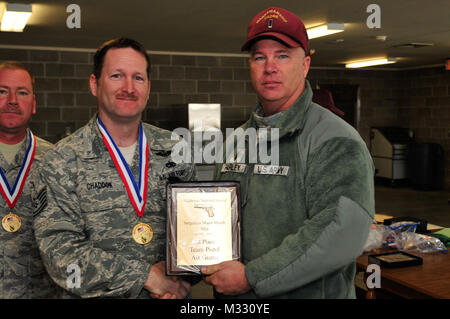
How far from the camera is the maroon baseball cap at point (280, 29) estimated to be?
162 cm

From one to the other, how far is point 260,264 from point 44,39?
6.64m

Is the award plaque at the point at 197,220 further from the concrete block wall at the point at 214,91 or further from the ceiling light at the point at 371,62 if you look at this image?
the ceiling light at the point at 371,62

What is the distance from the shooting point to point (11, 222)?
226cm

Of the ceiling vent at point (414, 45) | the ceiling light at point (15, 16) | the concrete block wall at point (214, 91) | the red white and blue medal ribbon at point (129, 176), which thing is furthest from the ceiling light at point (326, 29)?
the red white and blue medal ribbon at point (129, 176)

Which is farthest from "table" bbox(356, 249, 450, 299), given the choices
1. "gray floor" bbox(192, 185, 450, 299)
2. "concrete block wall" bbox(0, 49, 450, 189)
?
"concrete block wall" bbox(0, 49, 450, 189)

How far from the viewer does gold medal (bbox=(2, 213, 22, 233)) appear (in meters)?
2.25

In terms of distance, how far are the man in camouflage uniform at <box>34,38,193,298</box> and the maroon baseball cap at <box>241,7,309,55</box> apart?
1.58 ft

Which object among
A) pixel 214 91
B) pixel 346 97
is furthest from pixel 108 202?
pixel 346 97

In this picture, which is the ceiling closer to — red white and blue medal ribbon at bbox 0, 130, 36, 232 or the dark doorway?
the dark doorway

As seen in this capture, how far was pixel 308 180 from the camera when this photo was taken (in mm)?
1505

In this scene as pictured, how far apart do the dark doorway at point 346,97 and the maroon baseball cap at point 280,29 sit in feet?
31.5

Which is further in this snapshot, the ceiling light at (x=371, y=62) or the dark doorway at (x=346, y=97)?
the dark doorway at (x=346, y=97)

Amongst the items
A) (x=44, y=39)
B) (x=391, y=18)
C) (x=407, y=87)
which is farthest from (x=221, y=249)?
(x=407, y=87)

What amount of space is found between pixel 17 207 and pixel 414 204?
8.19 meters
